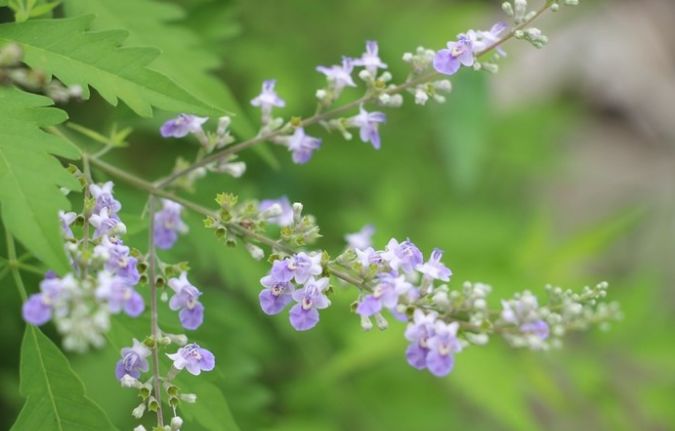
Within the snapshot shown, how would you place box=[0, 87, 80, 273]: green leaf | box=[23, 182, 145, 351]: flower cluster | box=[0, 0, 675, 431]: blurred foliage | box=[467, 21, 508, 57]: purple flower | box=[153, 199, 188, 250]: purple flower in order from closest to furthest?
box=[23, 182, 145, 351]: flower cluster < box=[0, 87, 80, 273]: green leaf < box=[467, 21, 508, 57]: purple flower < box=[153, 199, 188, 250]: purple flower < box=[0, 0, 675, 431]: blurred foliage

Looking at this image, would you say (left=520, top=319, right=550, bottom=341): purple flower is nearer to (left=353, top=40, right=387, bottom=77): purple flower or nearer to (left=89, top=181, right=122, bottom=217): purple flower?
(left=353, top=40, right=387, bottom=77): purple flower

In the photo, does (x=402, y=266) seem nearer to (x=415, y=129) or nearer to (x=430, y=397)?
(x=430, y=397)

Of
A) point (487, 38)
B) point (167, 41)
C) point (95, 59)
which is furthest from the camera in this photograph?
point (167, 41)

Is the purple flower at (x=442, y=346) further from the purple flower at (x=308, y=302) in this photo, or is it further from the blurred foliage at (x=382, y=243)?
the blurred foliage at (x=382, y=243)

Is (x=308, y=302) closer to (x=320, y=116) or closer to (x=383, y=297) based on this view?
(x=383, y=297)

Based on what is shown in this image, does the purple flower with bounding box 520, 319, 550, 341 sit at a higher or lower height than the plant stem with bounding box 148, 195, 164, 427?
higher

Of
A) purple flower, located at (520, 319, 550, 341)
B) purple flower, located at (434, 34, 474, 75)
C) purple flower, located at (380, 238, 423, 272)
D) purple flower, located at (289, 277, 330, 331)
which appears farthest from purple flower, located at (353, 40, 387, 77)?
purple flower, located at (520, 319, 550, 341)

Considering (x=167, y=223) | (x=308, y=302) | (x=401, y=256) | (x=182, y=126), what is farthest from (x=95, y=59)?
(x=401, y=256)
